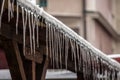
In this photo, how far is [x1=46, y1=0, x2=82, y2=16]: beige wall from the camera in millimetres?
20594

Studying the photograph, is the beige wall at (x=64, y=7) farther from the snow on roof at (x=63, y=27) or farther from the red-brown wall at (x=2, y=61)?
the snow on roof at (x=63, y=27)

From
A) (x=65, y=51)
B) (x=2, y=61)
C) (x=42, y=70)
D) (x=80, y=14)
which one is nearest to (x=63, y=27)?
(x=65, y=51)

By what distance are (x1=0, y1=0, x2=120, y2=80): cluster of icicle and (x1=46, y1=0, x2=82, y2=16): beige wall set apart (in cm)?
1221

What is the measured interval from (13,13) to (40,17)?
0.43 metres

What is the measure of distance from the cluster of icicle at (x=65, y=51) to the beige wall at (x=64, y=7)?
40.1ft

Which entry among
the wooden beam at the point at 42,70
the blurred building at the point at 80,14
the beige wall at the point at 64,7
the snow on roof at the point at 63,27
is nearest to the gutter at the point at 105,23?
the blurred building at the point at 80,14

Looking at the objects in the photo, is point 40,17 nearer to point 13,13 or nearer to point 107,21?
point 13,13

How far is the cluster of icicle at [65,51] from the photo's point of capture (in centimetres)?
593

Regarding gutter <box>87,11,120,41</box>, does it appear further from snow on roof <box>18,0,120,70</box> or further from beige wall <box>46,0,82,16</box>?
snow on roof <box>18,0,120,70</box>

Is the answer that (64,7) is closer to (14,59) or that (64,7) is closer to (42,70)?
(42,70)

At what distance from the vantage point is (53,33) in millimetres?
6410

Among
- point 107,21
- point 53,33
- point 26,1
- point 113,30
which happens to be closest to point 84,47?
point 53,33

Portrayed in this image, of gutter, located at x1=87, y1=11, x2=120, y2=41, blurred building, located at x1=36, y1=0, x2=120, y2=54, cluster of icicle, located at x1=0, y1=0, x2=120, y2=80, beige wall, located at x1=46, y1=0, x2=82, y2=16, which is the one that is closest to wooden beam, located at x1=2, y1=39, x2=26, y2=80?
cluster of icicle, located at x1=0, y1=0, x2=120, y2=80

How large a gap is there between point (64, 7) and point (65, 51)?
1394 centimetres
